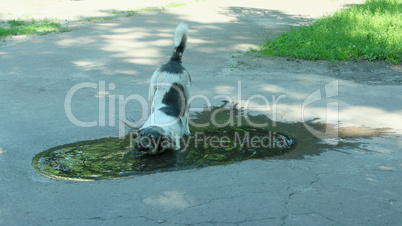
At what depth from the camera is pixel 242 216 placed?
145 inches

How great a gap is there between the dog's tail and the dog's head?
1.21 meters

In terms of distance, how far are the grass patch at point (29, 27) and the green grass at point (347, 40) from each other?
6019 mm

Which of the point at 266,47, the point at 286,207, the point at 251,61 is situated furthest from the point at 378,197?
the point at 266,47

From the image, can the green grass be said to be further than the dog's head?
Yes

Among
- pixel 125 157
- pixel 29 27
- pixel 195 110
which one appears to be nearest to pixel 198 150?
pixel 125 157

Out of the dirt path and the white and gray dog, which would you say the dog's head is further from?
the dirt path

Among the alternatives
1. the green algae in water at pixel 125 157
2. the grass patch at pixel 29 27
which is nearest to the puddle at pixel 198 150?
the green algae in water at pixel 125 157

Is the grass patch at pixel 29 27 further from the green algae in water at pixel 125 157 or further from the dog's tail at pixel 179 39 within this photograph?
the green algae in water at pixel 125 157

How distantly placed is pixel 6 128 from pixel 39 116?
549mm

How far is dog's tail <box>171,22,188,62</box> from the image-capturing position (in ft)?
18.3

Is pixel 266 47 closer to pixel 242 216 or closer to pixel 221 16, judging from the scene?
pixel 221 16

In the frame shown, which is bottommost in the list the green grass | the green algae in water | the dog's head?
the green algae in water

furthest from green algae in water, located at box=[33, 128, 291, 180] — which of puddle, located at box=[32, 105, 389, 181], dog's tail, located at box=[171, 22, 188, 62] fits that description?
dog's tail, located at box=[171, 22, 188, 62]

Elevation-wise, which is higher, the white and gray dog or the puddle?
the white and gray dog
